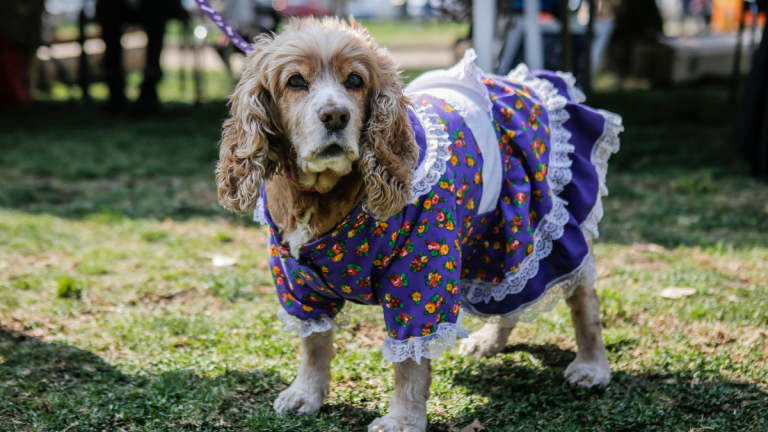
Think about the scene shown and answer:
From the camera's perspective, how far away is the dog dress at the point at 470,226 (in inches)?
96.8

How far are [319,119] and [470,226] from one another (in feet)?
2.94

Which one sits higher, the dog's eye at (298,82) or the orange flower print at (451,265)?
the dog's eye at (298,82)

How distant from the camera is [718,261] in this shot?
4477mm

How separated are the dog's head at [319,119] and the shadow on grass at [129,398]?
1.01 metres

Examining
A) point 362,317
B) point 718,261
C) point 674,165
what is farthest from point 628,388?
point 674,165

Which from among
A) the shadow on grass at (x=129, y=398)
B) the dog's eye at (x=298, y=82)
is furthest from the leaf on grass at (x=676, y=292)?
the dog's eye at (x=298, y=82)

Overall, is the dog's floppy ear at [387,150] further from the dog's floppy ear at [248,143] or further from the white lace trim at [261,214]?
the white lace trim at [261,214]

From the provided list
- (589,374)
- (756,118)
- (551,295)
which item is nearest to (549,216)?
(551,295)

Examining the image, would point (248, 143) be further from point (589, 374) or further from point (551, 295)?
point (589, 374)

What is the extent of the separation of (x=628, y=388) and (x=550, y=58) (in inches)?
196

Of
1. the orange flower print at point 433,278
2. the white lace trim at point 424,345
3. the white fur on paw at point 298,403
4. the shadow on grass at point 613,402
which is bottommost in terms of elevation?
the shadow on grass at point 613,402

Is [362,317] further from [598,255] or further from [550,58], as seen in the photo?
[550,58]

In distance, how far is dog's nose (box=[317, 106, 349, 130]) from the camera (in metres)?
2.19

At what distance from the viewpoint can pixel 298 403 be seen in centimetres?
291
